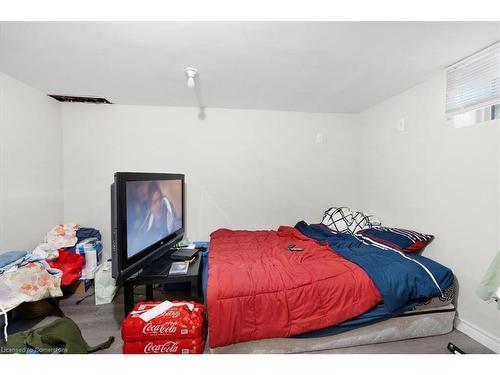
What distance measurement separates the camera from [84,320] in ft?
6.45

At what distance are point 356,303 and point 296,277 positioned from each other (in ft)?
1.44

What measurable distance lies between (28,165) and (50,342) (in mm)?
1734

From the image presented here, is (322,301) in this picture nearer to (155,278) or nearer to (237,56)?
(155,278)

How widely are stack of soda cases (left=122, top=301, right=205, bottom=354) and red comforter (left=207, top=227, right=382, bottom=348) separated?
13 centimetres

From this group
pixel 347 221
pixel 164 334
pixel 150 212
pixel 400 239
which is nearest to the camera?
pixel 164 334

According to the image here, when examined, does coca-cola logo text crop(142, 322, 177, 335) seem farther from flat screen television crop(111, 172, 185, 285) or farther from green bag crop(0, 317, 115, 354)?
green bag crop(0, 317, 115, 354)

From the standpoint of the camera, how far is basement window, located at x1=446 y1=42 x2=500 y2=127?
62.7 inches

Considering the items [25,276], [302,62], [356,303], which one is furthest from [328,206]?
[25,276]

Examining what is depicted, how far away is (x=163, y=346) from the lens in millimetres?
1433

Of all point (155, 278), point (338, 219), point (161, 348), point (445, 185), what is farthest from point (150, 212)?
point (445, 185)

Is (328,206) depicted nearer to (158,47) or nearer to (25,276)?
(158,47)
